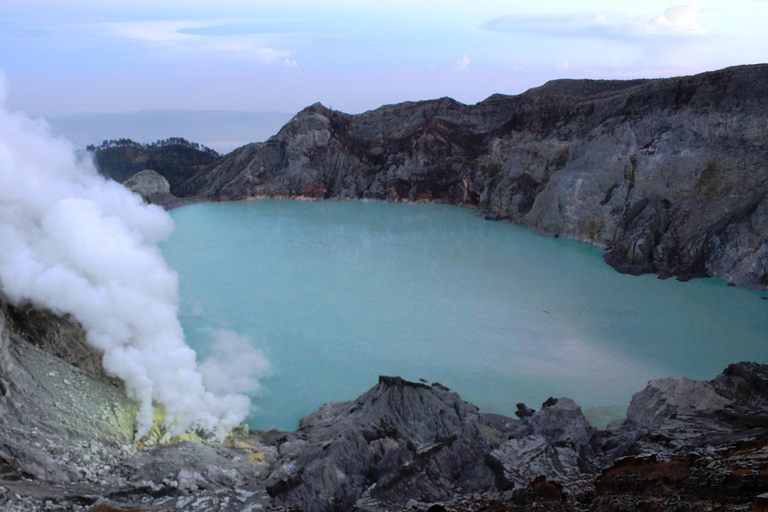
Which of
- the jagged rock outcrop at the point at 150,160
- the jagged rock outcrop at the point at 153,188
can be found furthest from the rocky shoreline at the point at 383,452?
the jagged rock outcrop at the point at 150,160

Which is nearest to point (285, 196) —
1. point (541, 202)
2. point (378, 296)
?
point (541, 202)

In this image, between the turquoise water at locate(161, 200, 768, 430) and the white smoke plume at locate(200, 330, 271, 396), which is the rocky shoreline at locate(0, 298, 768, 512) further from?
the turquoise water at locate(161, 200, 768, 430)

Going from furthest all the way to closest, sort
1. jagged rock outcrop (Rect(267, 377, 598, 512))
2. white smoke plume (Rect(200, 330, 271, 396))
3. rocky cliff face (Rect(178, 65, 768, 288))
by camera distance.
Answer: rocky cliff face (Rect(178, 65, 768, 288)) < white smoke plume (Rect(200, 330, 271, 396)) < jagged rock outcrop (Rect(267, 377, 598, 512))

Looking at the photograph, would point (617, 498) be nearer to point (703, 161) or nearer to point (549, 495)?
point (549, 495)

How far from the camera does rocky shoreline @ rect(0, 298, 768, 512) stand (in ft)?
21.7

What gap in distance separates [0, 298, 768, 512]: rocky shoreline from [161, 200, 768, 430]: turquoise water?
180 centimetres

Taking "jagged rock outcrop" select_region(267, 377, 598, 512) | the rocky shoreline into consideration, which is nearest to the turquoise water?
"jagged rock outcrop" select_region(267, 377, 598, 512)

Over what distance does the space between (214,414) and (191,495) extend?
262 cm

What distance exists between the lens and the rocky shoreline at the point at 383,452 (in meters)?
6.62

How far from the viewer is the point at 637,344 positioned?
1355cm

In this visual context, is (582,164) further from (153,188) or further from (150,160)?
(150,160)

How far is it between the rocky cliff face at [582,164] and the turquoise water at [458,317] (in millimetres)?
1442

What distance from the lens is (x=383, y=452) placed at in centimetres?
805

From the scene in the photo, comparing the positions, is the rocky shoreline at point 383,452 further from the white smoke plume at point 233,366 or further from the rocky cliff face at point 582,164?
the rocky cliff face at point 582,164
